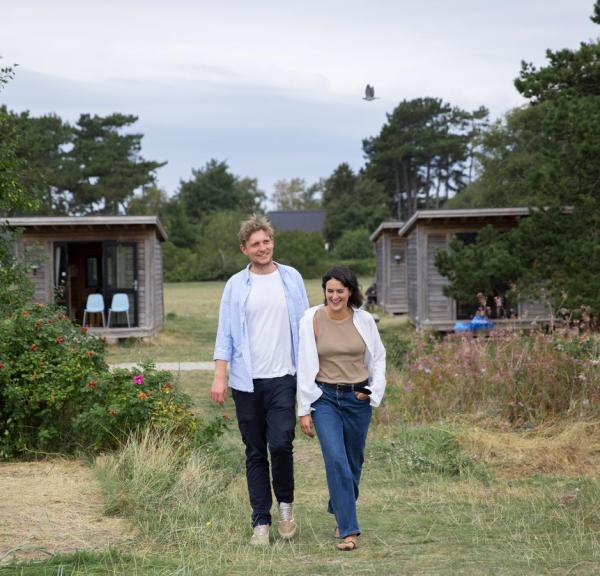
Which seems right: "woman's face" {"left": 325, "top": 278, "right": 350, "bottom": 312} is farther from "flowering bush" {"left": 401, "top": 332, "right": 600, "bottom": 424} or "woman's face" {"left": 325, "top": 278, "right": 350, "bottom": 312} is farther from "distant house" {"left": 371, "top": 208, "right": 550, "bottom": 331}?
"distant house" {"left": 371, "top": 208, "right": 550, "bottom": 331}

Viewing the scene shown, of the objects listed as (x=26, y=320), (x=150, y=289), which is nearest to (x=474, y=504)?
(x=26, y=320)

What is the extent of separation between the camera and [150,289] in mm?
20875

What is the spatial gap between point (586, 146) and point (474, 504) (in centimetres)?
872

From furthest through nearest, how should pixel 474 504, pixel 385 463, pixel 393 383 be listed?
pixel 393 383
pixel 385 463
pixel 474 504

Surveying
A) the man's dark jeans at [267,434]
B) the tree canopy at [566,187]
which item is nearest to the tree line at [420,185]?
the tree canopy at [566,187]

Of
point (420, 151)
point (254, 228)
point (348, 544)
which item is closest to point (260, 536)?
point (348, 544)

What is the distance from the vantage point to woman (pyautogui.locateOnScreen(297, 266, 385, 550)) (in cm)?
513

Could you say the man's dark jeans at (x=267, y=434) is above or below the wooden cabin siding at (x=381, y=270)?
below

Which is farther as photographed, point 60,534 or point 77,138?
point 77,138

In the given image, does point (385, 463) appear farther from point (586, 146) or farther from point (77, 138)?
point (77, 138)

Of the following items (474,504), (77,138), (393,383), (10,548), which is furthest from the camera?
(77,138)

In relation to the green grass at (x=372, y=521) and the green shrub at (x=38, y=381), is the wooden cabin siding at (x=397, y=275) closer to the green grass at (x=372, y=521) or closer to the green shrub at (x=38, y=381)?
the green grass at (x=372, y=521)

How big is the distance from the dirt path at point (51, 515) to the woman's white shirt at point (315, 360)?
1.24m

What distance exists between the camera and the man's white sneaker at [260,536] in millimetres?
5221
